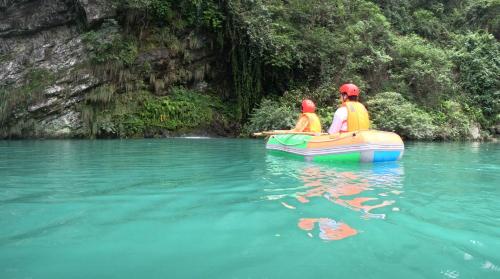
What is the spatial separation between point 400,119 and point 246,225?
13.2 meters

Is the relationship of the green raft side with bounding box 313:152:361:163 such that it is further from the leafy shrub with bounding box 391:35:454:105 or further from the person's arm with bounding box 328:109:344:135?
the leafy shrub with bounding box 391:35:454:105

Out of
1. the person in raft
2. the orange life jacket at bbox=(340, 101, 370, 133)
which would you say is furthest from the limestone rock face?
the orange life jacket at bbox=(340, 101, 370, 133)

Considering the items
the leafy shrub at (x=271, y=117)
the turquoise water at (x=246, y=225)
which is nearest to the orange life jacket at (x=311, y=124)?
the turquoise water at (x=246, y=225)

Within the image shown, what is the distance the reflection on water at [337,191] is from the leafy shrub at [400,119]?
8.50 metres

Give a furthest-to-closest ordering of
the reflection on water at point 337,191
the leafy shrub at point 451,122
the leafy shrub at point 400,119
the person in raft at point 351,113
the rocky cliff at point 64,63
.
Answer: the leafy shrub at point 451,122
the rocky cliff at point 64,63
the leafy shrub at point 400,119
the person in raft at point 351,113
the reflection on water at point 337,191

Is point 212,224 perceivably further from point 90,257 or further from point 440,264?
point 440,264

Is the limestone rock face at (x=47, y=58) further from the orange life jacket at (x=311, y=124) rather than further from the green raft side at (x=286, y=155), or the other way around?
the orange life jacket at (x=311, y=124)

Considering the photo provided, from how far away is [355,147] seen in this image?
7348 mm

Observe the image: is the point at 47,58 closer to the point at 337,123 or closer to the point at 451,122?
the point at 337,123

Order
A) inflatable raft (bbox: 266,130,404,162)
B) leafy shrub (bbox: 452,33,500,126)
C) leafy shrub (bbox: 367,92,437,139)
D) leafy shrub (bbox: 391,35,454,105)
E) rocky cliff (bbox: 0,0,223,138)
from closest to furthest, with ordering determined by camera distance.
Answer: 1. inflatable raft (bbox: 266,130,404,162)
2. leafy shrub (bbox: 367,92,437,139)
3. rocky cliff (bbox: 0,0,223,138)
4. leafy shrub (bbox: 391,35,454,105)
5. leafy shrub (bbox: 452,33,500,126)

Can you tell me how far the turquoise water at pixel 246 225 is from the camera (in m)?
2.35

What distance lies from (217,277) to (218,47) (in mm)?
17166

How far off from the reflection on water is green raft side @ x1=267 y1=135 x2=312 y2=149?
1134 mm

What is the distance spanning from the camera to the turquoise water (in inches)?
92.6
